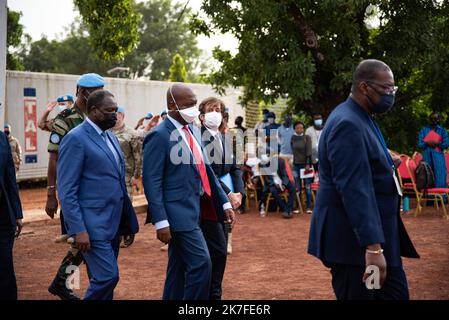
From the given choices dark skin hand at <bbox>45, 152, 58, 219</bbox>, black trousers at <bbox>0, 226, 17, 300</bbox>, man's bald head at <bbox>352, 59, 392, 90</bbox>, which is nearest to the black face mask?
black trousers at <bbox>0, 226, 17, 300</bbox>

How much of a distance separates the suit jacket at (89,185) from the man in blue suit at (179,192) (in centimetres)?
30

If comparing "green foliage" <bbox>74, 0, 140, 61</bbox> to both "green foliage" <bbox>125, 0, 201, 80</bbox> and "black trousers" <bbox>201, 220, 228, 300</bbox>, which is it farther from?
"green foliage" <bbox>125, 0, 201, 80</bbox>

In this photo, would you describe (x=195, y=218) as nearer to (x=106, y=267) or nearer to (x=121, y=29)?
(x=106, y=267)

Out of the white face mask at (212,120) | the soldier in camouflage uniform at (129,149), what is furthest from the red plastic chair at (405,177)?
the white face mask at (212,120)

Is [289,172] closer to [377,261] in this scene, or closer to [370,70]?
[370,70]

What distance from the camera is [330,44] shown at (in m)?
15.9

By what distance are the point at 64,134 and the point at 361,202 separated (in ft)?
11.2

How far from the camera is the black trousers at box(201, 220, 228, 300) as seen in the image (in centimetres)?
592

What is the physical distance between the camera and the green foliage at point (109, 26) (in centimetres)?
1483

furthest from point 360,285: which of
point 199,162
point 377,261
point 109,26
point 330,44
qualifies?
point 330,44

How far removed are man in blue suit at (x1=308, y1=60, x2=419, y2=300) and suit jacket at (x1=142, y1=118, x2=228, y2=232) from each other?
4.44ft

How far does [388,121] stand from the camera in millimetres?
16906
